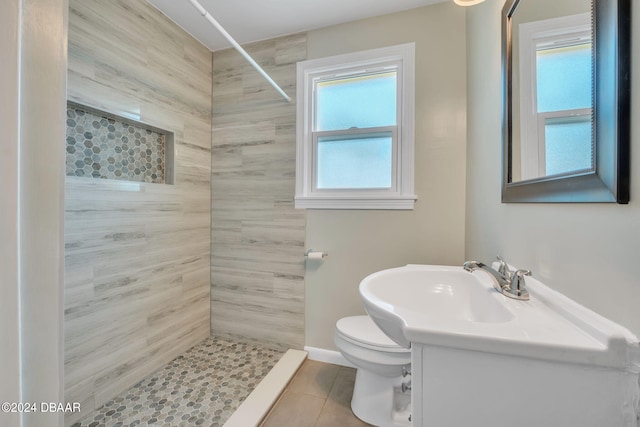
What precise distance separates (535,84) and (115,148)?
6.79ft

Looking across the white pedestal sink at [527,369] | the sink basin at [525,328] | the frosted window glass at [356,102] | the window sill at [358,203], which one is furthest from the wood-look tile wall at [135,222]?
the white pedestal sink at [527,369]

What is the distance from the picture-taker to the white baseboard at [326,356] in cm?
185

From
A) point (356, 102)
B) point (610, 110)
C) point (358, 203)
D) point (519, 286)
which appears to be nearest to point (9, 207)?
point (610, 110)

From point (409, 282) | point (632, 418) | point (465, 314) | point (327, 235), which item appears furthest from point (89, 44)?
point (632, 418)

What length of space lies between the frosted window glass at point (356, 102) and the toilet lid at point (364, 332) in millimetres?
1326

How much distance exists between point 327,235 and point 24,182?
64.5 inches

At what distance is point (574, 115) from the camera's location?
0.67 meters

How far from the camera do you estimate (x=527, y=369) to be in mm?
561

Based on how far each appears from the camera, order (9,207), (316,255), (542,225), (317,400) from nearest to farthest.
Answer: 1. (9,207)
2. (542,225)
3. (317,400)
4. (316,255)

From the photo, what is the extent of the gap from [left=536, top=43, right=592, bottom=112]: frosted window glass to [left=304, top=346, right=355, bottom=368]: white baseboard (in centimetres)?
180

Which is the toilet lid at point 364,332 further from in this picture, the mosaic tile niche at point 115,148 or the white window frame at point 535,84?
the mosaic tile niche at point 115,148

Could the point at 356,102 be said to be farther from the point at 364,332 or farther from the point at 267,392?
the point at 267,392

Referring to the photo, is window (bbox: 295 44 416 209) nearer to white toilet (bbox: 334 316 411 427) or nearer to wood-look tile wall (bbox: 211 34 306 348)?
wood-look tile wall (bbox: 211 34 306 348)

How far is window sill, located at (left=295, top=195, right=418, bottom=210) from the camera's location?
173 cm
